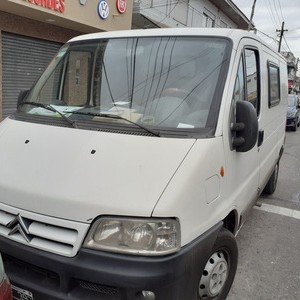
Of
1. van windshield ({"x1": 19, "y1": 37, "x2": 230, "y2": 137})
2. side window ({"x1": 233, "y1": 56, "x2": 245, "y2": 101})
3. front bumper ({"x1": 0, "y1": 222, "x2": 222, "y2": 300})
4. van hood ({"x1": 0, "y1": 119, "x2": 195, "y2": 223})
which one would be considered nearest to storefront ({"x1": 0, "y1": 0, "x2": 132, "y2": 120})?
van windshield ({"x1": 19, "y1": 37, "x2": 230, "y2": 137})

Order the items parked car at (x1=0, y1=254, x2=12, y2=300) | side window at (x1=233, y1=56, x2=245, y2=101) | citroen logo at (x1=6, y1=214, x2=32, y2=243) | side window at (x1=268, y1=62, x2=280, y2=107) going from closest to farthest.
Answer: parked car at (x1=0, y1=254, x2=12, y2=300)
citroen logo at (x1=6, y1=214, x2=32, y2=243)
side window at (x1=233, y1=56, x2=245, y2=101)
side window at (x1=268, y1=62, x2=280, y2=107)

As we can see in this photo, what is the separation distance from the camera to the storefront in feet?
32.3

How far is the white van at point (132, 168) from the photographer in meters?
2.23

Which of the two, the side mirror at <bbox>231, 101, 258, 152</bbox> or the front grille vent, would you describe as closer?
the front grille vent

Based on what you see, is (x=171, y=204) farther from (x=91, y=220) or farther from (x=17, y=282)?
(x=17, y=282)

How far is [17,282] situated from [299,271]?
2.85m

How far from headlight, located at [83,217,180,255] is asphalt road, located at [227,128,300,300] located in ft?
4.98

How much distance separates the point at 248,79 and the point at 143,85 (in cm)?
109

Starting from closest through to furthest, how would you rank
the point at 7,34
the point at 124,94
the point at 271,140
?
the point at 124,94
the point at 271,140
the point at 7,34

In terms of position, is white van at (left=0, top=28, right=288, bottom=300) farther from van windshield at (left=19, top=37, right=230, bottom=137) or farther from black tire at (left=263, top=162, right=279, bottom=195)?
black tire at (left=263, top=162, right=279, bottom=195)

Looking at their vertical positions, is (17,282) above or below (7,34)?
below

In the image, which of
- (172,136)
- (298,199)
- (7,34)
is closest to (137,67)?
(172,136)

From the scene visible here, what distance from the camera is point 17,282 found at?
239 centimetres

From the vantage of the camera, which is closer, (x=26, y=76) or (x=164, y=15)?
(x=26, y=76)
